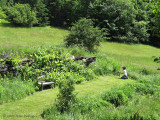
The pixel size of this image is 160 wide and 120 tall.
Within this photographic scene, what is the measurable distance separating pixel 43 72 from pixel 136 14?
36.0m

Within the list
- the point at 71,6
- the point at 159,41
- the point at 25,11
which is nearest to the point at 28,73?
the point at 25,11

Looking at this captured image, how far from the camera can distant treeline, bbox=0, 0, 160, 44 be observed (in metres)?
32.4

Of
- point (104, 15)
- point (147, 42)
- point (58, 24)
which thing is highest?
point (104, 15)

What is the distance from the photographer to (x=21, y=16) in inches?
1245

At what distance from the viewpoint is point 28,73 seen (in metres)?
8.15

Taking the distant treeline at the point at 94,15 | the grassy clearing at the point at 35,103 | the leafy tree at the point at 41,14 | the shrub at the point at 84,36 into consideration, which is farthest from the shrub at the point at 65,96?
the leafy tree at the point at 41,14

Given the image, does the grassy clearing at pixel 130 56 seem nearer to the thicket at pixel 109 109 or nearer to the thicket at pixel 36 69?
the thicket at pixel 36 69

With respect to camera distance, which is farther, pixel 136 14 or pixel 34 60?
pixel 136 14

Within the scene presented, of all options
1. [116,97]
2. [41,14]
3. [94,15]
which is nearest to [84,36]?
[116,97]

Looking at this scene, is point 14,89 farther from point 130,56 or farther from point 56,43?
point 130,56

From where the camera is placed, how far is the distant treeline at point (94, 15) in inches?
1275

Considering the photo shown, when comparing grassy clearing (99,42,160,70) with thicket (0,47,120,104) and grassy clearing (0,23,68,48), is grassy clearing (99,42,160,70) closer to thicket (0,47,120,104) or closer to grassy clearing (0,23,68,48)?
thicket (0,47,120,104)

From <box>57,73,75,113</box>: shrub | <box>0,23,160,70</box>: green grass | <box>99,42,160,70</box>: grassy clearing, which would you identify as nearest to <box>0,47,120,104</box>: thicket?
<box>57,73,75,113</box>: shrub

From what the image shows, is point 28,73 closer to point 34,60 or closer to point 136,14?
point 34,60
